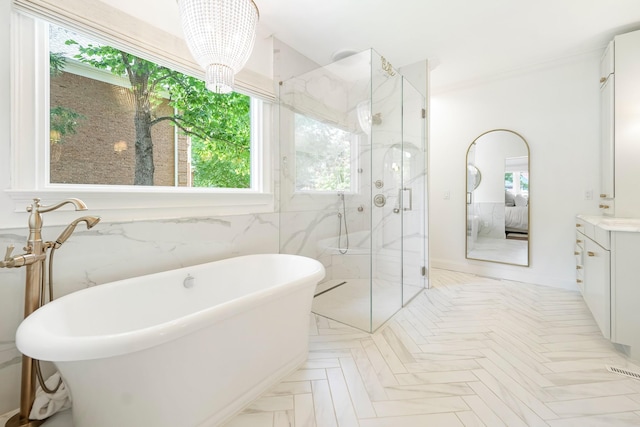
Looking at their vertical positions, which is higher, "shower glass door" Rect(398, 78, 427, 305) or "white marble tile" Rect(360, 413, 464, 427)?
"shower glass door" Rect(398, 78, 427, 305)

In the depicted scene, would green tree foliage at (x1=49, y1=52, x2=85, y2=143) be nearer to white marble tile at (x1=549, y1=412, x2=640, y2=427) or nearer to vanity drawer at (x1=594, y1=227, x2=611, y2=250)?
white marble tile at (x1=549, y1=412, x2=640, y2=427)

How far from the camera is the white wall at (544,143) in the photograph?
2744 mm

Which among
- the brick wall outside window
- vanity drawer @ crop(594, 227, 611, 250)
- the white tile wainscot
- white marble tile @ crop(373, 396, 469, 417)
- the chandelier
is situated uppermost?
the chandelier

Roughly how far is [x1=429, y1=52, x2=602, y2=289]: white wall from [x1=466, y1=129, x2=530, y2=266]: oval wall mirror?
0.26ft

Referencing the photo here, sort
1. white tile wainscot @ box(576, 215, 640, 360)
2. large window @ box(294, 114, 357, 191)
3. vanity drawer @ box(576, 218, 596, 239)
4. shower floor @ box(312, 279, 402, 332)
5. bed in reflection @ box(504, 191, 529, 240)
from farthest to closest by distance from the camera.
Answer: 1. bed in reflection @ box(504, 191, 529, 240)
2. large window @ box(294, 114, 357, 191)
3. shower floor @ box(312, 279, 402, 332)
4. vanity drawer @ box(576, 218, 596, 239)
5. white tile wainscot @ box(576, 215, 640, 360)

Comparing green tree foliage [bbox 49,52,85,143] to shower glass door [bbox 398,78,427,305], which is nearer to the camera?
green tree foliage [bbox 49,52,85,143]

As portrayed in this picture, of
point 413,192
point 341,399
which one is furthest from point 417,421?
point 413,192

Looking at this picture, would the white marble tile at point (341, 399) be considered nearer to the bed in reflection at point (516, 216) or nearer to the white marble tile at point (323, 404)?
the white marble tile at point (323, 404)

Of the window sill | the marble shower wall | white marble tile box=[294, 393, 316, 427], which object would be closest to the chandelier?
the window sill

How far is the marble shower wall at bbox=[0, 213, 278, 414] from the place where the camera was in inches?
48.4

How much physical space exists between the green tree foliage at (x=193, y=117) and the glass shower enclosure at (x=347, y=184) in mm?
412

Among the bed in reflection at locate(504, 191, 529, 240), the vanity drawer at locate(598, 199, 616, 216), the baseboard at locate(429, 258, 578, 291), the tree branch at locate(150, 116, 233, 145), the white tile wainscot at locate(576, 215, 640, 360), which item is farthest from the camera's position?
the bed in reflection at locate(504, 191, 529, 240)

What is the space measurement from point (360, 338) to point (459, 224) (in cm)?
233

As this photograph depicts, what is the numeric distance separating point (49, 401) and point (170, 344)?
80 centimetres
